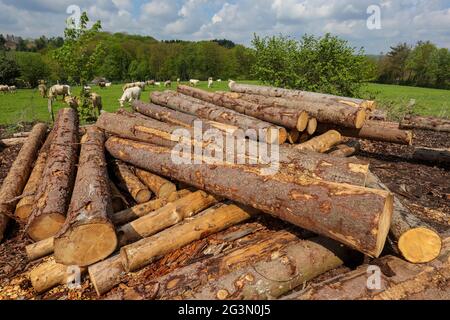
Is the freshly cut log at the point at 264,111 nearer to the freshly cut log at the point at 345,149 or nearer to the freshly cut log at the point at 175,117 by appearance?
the freshly cut log at the point at 175,117

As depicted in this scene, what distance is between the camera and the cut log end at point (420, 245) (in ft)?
10.8

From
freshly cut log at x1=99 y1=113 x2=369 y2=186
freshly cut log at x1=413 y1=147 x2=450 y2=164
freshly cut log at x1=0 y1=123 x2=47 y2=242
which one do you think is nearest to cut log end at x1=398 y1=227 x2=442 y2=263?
freshly cut log at x1=99 y1=113 x2=369 y2=186

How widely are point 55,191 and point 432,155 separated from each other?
8.74 meters

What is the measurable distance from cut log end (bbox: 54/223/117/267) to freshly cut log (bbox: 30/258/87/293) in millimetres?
137

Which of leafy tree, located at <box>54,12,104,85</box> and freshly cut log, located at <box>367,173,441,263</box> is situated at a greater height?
leafy tree, located at <box>54,12,104,85</box>

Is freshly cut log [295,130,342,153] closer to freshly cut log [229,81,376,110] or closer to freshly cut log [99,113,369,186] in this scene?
freshly cut log [229,81,376,110]

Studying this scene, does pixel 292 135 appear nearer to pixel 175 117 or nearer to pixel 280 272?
pixel 175 117

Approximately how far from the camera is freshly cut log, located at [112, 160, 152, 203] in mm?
5367

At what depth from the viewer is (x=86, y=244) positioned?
3713 mm

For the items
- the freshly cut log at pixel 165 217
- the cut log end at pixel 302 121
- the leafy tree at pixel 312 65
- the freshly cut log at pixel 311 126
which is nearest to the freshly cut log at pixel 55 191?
the freshly cut log at pixel 165 217

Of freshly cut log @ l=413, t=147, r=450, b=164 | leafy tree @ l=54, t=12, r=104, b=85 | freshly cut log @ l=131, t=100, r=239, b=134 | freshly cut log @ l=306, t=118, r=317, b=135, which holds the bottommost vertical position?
freshly cut log @ l=413, t=147, r=450, b=164

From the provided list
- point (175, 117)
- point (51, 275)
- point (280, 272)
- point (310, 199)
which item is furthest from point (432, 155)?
point (51, 275)
